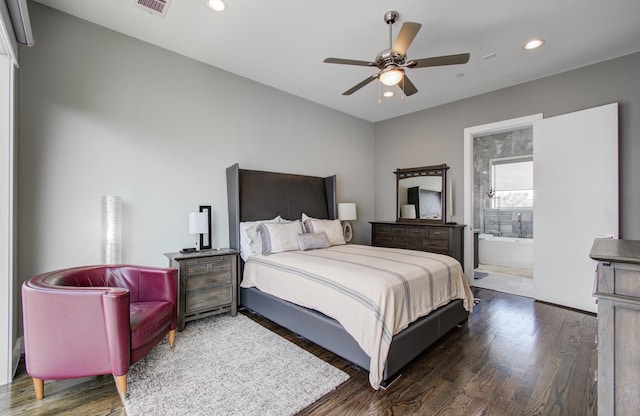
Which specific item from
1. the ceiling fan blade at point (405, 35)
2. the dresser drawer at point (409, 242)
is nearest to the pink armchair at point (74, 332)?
the ceiling fan blade at point (405, 35)

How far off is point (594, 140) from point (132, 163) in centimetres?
557

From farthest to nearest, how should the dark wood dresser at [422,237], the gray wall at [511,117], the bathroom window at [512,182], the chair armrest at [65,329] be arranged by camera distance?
the bathroom window at [512,182] → the dark wood dresser at [422,237] → the gray wall at [511,117] → the chair armrest at [65,329]

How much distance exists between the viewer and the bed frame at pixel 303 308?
2191mm

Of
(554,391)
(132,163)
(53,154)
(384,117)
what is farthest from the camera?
(384,117)

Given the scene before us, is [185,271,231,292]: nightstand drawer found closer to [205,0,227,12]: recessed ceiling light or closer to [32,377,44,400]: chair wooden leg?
[32,377,44,400]: chair wooden leg

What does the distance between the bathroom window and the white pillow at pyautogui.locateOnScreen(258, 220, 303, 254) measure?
247 inches

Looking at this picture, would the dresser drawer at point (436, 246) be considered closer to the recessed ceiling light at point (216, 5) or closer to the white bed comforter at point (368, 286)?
the white bed comforter at point (368, 286)

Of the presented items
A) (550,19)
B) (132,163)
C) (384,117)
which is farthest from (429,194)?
(132,163)

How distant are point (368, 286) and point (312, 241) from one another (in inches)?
64.4

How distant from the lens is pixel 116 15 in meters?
2.73

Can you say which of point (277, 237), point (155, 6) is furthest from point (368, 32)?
point (277, 237)

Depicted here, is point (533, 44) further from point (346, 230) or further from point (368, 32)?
point (346, 230)

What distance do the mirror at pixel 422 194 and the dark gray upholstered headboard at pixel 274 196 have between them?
59.4 inches

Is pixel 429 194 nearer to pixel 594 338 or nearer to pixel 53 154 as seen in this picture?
pixel 594 338
